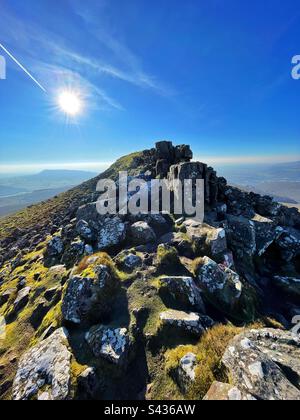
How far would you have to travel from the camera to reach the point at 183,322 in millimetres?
9570

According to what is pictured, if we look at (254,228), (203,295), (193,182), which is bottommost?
(203,295)

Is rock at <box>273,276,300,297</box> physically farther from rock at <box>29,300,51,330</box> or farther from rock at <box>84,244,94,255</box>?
rock at <box>29,300,51,330</box>

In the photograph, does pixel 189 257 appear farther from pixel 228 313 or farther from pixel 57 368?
pixel 57 368

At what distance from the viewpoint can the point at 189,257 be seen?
1523cm

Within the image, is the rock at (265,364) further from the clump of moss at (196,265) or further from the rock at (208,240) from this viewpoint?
the rock at (208,240)

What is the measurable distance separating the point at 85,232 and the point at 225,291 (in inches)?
498

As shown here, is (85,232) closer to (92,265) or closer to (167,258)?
Answer: (92,265)

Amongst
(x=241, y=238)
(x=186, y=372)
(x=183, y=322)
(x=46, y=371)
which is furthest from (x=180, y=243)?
(x=46, y=371)

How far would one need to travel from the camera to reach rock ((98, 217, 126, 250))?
55.5 feet

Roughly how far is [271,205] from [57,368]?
87.7ft

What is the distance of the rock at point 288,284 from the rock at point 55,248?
18.6 m

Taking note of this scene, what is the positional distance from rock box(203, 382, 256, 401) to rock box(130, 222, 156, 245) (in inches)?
435

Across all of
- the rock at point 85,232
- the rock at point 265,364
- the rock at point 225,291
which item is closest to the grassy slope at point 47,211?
the rock at point 85,232
